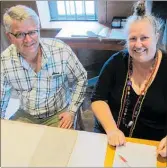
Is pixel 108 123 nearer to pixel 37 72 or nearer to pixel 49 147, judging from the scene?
pixel 49 147

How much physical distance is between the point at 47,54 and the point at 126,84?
47cm

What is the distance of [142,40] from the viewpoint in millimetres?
1192

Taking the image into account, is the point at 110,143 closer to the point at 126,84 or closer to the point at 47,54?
the point at 126,84

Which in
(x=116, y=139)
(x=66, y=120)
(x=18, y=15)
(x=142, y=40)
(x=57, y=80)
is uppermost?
(x=18, y=15)

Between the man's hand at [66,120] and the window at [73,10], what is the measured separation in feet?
4.83

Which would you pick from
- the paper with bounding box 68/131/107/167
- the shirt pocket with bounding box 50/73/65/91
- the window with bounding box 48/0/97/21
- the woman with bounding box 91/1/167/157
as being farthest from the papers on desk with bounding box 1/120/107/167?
the window with bounding box 48/0/97/21

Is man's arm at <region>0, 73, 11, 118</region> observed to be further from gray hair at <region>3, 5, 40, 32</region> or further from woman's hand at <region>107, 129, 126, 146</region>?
woman's hand at <region>107, 129, 126, 146</region>

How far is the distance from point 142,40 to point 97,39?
1015 mm

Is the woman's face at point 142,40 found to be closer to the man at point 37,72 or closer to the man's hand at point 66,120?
the man at point 37,72

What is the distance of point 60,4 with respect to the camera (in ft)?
8.79

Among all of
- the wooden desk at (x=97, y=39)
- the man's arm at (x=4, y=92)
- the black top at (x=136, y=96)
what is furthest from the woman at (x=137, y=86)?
the wooden desk at (x=97, y=39)

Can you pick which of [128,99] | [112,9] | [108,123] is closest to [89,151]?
[108,123]

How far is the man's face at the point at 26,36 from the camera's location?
4.21 feet

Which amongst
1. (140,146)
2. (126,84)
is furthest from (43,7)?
(140,146)
